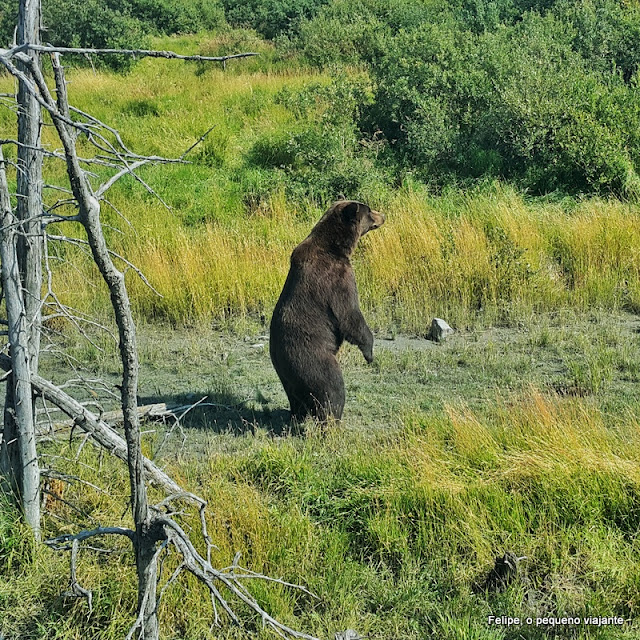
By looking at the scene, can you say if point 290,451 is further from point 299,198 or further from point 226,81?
point 226,81

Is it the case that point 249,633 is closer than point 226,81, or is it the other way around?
point 249,633

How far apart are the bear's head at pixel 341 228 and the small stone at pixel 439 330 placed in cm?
215

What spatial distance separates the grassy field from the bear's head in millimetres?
1392

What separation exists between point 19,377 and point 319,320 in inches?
100

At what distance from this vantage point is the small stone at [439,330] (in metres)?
8.63

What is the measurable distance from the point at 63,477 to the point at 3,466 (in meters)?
0.35

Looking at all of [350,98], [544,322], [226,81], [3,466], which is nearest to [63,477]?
[3,466]

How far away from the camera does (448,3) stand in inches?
960

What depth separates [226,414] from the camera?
6965mm

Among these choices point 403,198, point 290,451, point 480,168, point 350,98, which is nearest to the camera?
point 290,451

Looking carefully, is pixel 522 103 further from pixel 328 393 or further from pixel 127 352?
pixel 127 352

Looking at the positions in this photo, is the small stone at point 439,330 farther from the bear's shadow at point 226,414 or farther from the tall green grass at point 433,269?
the bear's shadow at point 226,414

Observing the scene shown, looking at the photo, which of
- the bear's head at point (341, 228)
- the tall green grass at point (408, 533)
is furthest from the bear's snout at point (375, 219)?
the tall green grass at point (408, 533)

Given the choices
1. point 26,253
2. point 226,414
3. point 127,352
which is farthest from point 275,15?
point 127,352
